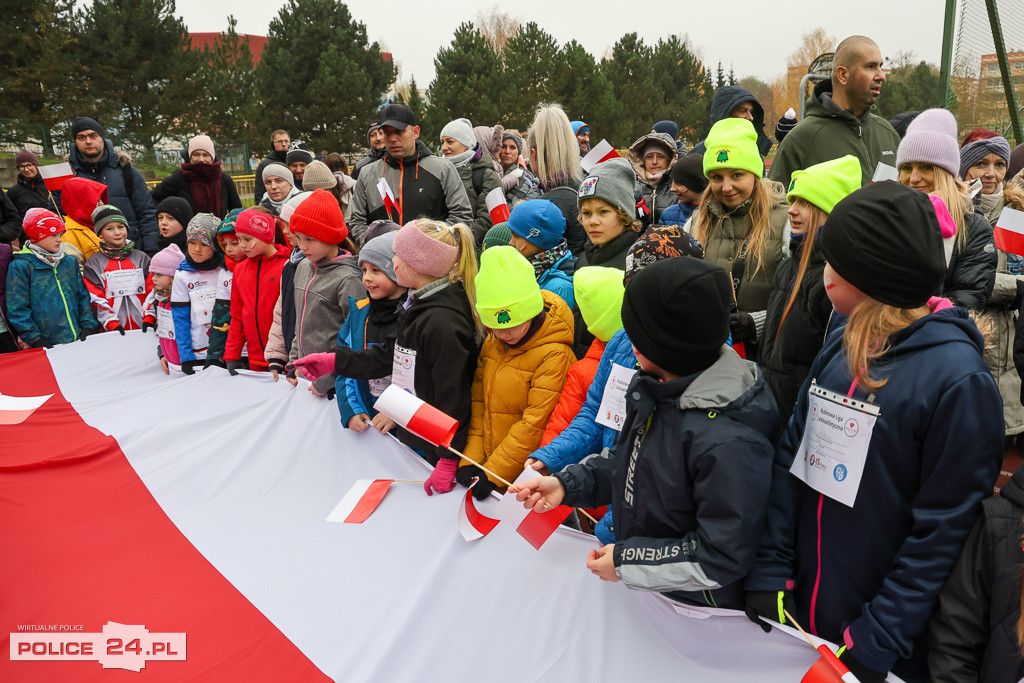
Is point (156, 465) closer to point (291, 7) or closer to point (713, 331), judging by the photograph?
point (713, 331)

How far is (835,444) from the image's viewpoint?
182cm

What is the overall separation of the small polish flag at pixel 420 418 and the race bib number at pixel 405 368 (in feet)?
2.52

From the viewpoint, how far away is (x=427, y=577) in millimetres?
2520

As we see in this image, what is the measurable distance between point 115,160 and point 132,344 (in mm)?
3665

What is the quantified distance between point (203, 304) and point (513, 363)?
309cm

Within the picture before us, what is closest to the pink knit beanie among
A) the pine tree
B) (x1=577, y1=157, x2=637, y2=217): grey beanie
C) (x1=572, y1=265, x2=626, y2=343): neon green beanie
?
(x1=572, y1=265, x2=626, y2=343): neon green beanie

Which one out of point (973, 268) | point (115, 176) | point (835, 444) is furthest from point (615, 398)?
point (115, 176)

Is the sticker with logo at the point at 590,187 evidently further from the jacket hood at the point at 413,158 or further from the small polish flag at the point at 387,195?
the jacket hood at the point at 413,158

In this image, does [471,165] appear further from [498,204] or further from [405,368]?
[405,368]

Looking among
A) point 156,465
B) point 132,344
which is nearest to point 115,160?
point 132,344

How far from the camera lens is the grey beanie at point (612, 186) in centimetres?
374

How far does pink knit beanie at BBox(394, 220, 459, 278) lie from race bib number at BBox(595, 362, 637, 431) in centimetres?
115

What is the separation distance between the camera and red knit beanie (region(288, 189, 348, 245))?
4.25m

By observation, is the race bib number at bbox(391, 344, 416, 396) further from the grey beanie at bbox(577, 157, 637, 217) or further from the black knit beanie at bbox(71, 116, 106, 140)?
the black knit beanie at bbox(71, 116, 106, 140)
